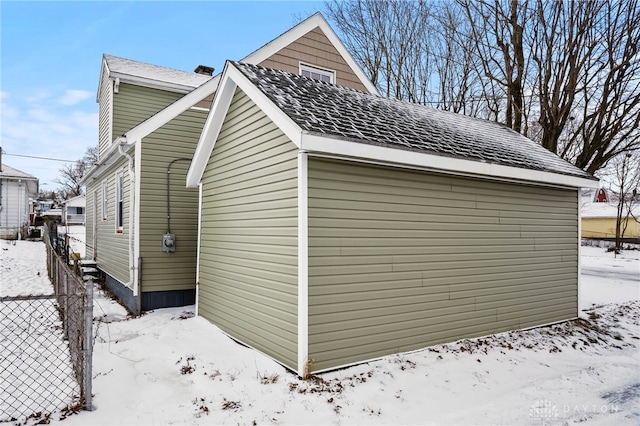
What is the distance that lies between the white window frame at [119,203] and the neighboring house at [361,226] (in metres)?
2.79

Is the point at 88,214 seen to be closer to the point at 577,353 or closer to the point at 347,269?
the point at 347,269

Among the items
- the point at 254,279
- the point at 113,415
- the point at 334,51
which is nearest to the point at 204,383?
the point at 113,415

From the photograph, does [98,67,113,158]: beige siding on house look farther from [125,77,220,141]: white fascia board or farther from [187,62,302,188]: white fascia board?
[187,62,302,188]: white fascia board

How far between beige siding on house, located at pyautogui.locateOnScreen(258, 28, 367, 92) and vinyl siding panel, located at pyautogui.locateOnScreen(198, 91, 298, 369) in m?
4.75

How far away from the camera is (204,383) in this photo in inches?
175

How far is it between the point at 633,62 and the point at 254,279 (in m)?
14.6

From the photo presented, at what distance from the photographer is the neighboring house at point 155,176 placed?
27.0ft

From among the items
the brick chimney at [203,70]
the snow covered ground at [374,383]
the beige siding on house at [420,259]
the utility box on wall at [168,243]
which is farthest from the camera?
the brick chimney at [203,70]

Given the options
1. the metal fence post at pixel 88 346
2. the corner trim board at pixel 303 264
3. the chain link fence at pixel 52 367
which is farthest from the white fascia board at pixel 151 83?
the metal fence post at pixel 88 346

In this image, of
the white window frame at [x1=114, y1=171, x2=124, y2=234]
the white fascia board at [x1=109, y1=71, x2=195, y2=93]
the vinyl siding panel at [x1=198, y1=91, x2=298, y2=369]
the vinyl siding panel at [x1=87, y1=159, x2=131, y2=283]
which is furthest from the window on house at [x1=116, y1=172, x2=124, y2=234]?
the white fascia board at [x1=109, y1=71, x2=195, y2=93]

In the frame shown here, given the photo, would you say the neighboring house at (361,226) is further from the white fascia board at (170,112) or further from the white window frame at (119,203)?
the white window frame at (119,203)

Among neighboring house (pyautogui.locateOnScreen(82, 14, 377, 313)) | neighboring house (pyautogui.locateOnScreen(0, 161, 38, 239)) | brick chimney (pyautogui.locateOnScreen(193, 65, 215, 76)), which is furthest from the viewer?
neighboring house (pyautogui.locateOnScreen(0, 161, 38, 239))

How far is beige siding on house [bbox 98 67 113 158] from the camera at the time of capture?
37.4 ft

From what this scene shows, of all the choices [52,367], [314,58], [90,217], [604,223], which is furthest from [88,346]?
[604,223]
